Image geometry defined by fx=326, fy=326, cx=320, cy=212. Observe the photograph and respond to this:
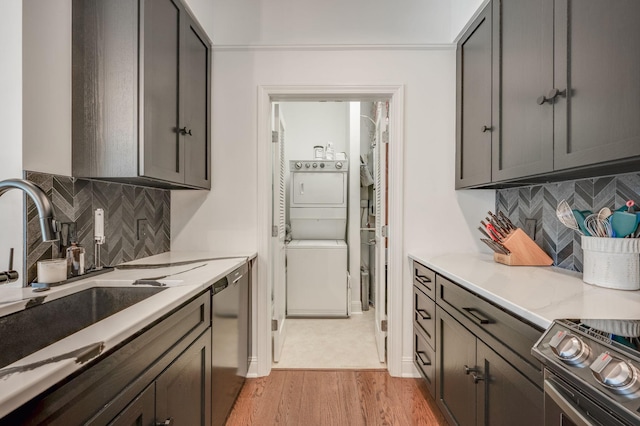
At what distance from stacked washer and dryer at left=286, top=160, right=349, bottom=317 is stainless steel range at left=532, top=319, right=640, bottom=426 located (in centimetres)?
268

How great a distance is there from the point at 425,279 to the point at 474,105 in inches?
43.4

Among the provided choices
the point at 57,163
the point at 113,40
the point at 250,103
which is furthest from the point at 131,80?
the point at 250,103

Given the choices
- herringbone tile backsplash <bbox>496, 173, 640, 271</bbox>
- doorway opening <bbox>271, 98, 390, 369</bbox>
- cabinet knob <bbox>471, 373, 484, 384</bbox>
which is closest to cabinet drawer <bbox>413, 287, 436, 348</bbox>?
doorway opening <bbox>271, 98, 390, 369</bbox>

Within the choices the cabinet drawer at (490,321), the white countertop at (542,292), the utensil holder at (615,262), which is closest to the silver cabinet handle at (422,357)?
the cabinet drawer at (490,321)

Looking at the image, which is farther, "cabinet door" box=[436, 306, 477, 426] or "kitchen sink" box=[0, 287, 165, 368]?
"cabinet door" box=[436, 306, 477, 426]

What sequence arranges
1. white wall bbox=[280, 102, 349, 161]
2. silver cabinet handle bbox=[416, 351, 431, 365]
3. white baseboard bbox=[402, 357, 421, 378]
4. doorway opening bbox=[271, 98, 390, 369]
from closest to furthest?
silver cabinet handle bbox=[416, 351, 431, 365]
white baseboard bbox=[402, 357, 421, 378]
doorway opening bbox=[271, 98, 390, 369]
white wall bbox=[280, 102, 349, 161]

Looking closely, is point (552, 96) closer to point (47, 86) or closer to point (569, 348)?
point (569, 348)

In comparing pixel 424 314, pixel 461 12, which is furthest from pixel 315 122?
pixel 424 314

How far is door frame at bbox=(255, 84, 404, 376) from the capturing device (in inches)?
88.8

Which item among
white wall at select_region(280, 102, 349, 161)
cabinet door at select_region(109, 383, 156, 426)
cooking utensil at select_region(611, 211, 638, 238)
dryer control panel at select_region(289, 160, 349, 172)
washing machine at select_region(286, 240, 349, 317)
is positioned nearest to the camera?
cabinet door at select_region(109, 383, 156, 426)

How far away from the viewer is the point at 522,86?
1475 millimetres

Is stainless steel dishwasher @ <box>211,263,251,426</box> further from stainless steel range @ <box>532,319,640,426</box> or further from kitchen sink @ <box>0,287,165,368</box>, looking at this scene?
stainless steel range @ <box>532,319,640,426</box>

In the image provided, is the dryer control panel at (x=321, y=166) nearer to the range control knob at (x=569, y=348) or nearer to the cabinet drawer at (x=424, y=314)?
the cabinet drawer at (x=424, y=314)

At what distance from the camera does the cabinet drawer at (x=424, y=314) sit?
1841mm
